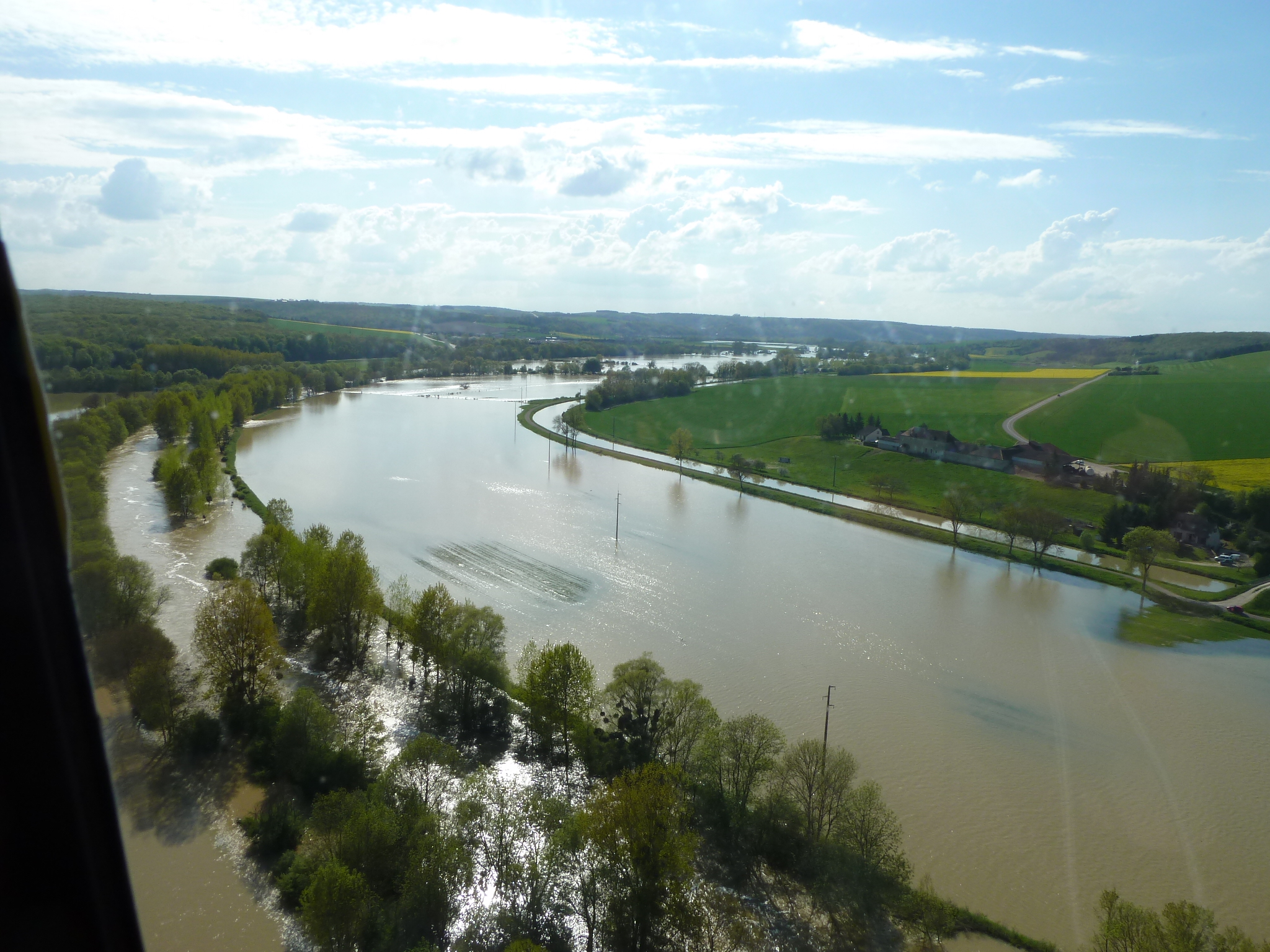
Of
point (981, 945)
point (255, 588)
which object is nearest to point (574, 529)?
point (255, 588)

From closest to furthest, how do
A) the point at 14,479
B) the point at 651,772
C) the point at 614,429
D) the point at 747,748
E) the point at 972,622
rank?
the point at 14,479 → the point at 651,772 → the point at 747,748 → the point at 972,622 → the point at 614,429

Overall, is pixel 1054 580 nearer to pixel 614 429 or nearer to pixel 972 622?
pixel 972 622

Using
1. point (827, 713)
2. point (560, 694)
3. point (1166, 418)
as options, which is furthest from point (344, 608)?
point (1166, 418)

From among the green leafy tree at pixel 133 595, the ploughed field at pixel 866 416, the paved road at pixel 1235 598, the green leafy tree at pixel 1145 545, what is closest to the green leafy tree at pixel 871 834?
the green leafy tree at pixel 133 595

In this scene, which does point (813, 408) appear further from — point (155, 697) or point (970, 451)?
point (155, 697)

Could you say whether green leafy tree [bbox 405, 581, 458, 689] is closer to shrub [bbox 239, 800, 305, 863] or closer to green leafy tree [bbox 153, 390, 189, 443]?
shrub [bbox 239, 800, 305, 863]

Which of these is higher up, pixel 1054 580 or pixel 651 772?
pixel 651 772
